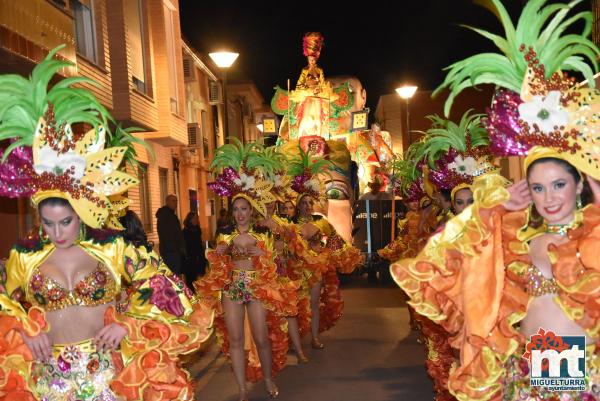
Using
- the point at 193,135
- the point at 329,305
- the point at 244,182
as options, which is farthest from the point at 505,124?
the point at 193,135

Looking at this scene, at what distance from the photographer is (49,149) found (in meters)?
5.29

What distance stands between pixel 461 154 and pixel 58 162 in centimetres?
418

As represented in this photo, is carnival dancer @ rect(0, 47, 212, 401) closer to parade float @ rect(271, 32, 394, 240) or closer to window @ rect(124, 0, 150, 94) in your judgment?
parade float @ rect(271, 32, 394, 240)

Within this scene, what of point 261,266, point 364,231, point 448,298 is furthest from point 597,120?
point 364,231

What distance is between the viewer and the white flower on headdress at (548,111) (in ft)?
15.3

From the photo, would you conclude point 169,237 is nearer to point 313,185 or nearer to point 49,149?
point 313,185

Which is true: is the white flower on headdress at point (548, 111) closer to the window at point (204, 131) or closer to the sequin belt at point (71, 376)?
the sequin belt at point (71, 376)

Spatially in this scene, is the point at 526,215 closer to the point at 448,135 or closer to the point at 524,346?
the point at 524,346

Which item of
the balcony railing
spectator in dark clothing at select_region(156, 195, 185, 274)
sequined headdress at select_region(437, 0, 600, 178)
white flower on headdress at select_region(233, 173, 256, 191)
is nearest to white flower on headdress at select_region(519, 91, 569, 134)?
sequined headdress at select_region(437, 0, 600, 178)

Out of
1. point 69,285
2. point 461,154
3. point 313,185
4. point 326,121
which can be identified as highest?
point 326,121

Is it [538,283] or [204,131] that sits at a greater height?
[204,131]

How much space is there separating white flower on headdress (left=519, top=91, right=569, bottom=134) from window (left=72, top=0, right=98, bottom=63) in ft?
48.7

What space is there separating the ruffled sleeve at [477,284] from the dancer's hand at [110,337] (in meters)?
1.70

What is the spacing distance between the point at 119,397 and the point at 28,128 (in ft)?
5.62
